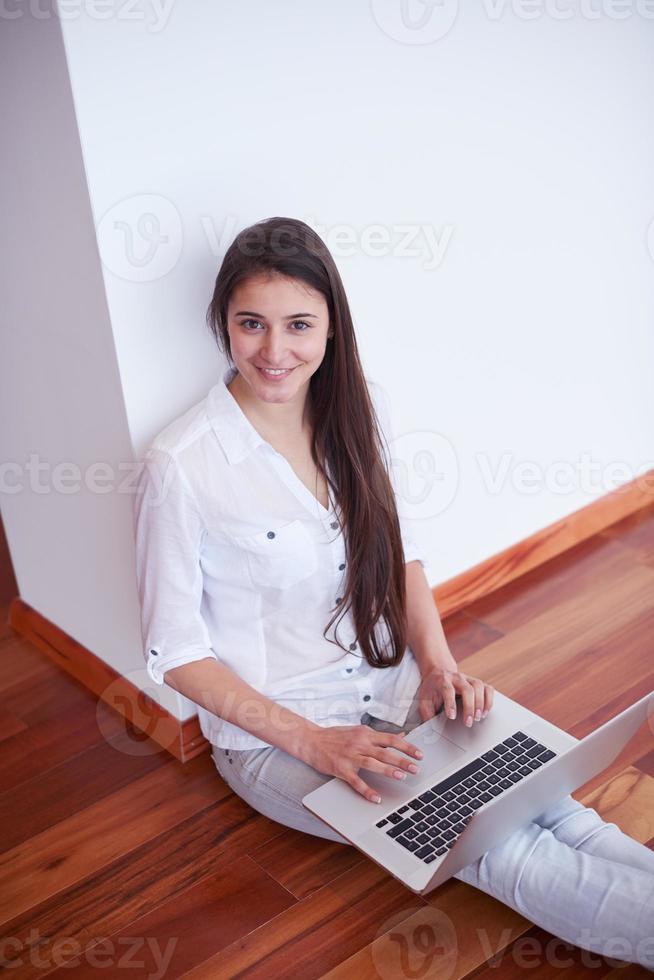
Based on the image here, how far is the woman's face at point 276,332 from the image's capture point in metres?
1.45

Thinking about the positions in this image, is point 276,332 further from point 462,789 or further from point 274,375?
point 462,789

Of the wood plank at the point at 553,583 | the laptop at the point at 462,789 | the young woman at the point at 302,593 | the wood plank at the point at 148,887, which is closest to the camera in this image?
the laptop at the point at 462,789

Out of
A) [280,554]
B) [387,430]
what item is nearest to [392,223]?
[387,430]

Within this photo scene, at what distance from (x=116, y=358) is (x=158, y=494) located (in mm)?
218

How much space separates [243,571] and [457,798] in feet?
1.48

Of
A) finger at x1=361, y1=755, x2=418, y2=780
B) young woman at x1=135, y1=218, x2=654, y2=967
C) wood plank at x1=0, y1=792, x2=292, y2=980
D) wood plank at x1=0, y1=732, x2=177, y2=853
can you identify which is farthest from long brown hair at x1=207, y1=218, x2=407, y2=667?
wood plank at x1=0, y1=732, x2=177, y2=853

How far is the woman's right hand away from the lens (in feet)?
4.90

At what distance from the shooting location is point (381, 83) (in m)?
1.73

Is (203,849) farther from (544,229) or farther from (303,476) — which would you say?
(544,229)

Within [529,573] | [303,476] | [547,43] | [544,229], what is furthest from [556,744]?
[547,43]

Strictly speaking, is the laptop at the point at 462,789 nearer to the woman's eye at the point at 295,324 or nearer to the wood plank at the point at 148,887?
the wood plank at the point at 148,887

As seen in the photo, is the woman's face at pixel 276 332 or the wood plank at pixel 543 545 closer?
the woman's face at pixel 276 332

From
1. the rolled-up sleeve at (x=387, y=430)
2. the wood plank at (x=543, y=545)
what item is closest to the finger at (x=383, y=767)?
the rolled-up sleeve at (x=387, y=430)

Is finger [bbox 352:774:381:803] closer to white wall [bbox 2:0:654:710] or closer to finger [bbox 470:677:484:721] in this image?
finger [bbox 470:677:484:721]
